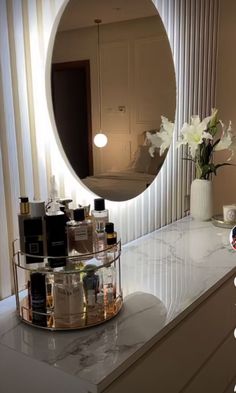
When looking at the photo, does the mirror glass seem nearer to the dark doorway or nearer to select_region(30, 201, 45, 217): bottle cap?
the dark doorway

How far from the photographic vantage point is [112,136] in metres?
1.48

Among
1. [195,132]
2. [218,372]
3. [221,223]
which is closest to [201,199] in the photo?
[221,223]

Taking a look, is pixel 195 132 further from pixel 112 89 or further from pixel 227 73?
pixel 227 73

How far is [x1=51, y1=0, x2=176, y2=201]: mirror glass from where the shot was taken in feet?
4.12

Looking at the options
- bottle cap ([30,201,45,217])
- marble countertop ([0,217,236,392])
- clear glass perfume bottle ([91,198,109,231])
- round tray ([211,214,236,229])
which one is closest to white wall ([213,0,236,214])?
round tray ([211,214,236,229])

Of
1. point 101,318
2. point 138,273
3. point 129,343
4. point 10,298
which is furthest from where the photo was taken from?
point 138,273

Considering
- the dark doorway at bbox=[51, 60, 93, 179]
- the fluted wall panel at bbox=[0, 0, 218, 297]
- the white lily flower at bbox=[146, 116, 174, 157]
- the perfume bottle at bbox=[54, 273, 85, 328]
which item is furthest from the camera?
the white lily flower at bbox=[146, 116, 174, 157]

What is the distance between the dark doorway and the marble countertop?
410 mm

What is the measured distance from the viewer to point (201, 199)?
6.33 feet

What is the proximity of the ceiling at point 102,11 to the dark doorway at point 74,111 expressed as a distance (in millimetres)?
123

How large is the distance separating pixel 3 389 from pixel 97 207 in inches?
21.0

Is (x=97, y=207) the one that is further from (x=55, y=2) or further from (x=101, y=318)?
(x=55, y=2)

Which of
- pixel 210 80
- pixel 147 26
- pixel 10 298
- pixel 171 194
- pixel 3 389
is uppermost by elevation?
pixel 147 26

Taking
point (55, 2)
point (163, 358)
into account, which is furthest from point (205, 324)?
point (55, 2)
